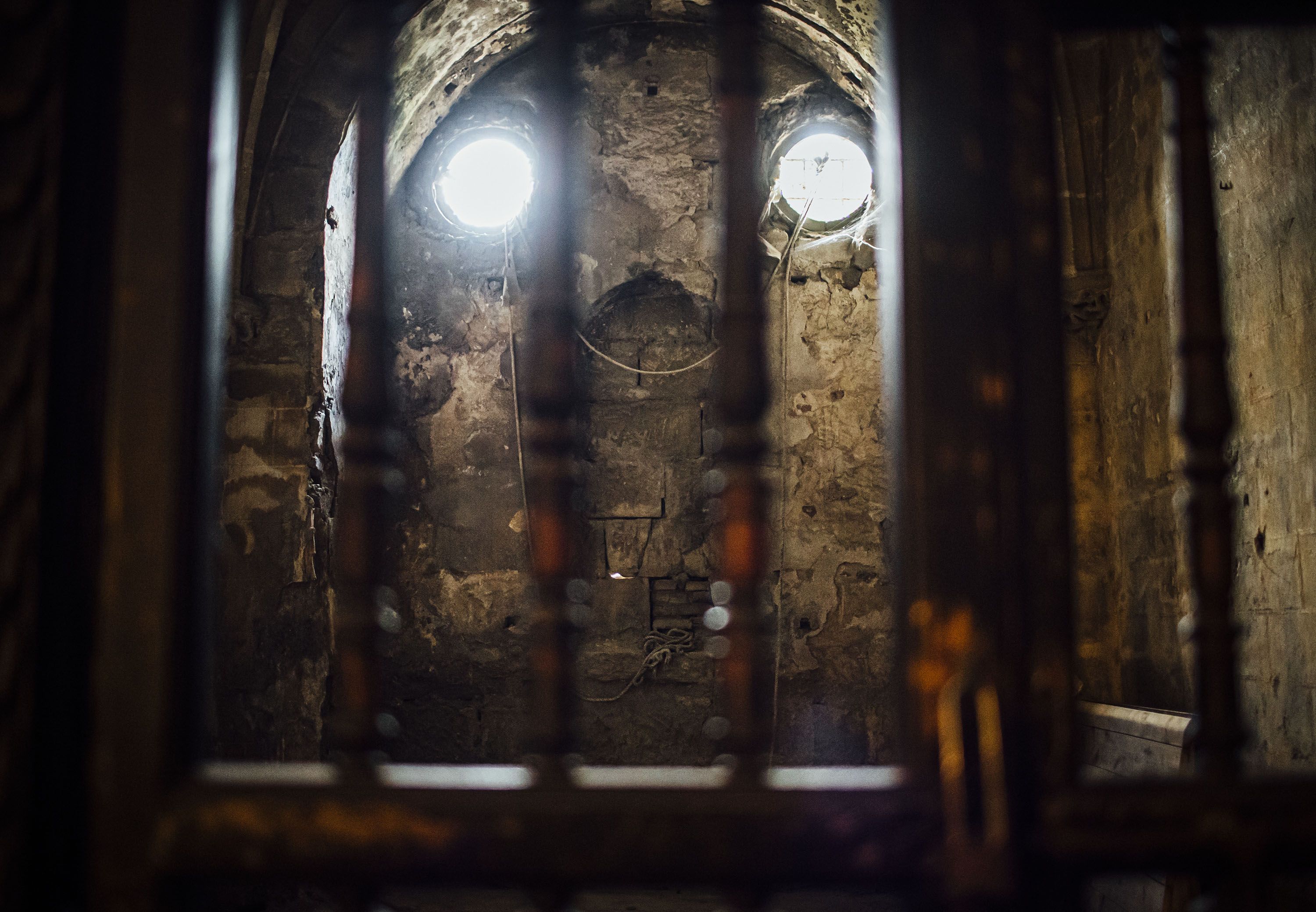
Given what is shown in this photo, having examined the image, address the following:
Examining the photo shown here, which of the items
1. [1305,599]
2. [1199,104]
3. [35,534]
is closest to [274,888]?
[35,534]

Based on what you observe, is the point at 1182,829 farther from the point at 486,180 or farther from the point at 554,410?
the point at 486,180

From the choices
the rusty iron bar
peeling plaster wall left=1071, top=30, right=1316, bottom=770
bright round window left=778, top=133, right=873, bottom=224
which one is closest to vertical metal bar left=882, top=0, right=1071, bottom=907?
the rusty iron bar

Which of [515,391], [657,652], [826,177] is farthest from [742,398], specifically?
[826,177]

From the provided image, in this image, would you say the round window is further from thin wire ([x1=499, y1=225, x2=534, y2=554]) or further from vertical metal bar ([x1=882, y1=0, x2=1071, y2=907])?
vertical metal bar ([x1=882, y1=0, x2=1071, y2=907])

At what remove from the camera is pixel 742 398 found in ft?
2.15

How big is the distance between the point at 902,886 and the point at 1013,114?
577mm

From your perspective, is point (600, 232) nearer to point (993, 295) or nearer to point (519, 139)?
point (519, 139)

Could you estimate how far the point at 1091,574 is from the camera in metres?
4.19

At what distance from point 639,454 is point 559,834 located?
4969 millimetres

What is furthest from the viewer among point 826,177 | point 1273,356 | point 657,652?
point 826,177

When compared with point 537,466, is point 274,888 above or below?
below

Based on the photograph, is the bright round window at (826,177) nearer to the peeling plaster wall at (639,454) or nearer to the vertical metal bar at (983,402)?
the peeling plaster wall at (639,454)

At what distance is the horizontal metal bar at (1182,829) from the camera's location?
0.61 meters

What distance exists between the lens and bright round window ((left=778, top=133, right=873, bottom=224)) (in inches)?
227
